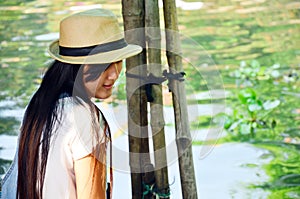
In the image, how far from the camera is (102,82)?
73.1 inches

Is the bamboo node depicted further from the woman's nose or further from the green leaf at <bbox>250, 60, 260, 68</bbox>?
the green leaf at <bbox>250, 60, 260, 68</bbox>

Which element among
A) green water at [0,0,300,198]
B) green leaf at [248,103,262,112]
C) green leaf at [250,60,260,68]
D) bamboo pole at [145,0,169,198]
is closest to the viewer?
bamboo pole at [145,0,169,198]

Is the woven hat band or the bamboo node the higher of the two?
the woven hat band

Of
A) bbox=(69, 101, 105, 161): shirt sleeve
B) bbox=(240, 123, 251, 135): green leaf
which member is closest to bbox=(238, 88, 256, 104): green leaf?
bbox=(240, 123, 251, 135): green leaf

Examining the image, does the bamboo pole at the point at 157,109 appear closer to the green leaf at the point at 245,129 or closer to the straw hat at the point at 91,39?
the straw hat at the point at 91,39

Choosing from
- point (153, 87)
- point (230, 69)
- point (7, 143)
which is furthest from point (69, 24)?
point (230, 69)

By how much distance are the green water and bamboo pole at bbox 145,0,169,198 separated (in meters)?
0.63

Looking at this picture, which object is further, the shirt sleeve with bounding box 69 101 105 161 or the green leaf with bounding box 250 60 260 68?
the green leaf with bounding box 250 60 260 68

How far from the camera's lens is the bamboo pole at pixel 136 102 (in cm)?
220

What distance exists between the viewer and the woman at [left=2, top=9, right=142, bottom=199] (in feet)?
5.91

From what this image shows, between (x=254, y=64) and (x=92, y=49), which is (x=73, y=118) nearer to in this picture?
(x=92, y=49)

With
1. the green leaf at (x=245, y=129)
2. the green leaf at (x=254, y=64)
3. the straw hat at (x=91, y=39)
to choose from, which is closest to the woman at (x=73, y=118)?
the straw hat at (x=91, y=39)

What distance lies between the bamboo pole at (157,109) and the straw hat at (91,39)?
276 mm

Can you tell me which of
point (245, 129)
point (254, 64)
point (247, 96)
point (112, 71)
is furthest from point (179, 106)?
point (254, 64)
